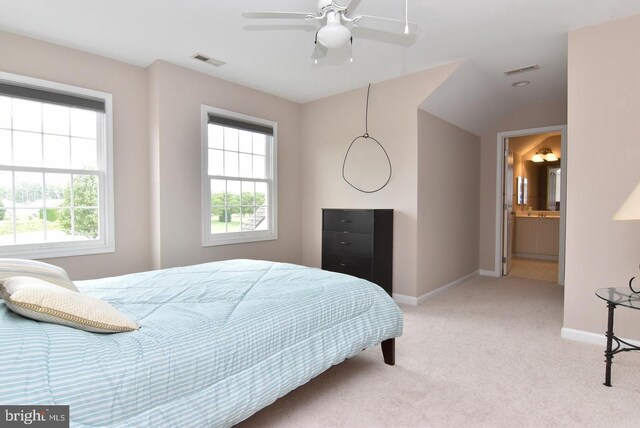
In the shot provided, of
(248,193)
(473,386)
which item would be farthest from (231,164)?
(473,386)

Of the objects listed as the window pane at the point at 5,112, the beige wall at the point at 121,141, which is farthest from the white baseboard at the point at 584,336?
the window pane at the point at 5,112

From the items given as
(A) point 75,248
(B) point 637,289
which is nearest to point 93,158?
(A) point 75,248

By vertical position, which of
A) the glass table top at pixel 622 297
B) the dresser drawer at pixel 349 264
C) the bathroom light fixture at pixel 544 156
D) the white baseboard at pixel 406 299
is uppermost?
the bathroom light fixture at pixel 544 156

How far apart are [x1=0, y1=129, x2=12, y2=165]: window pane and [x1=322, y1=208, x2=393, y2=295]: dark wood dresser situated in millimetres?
2965

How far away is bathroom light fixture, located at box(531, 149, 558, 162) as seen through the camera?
7074 mm

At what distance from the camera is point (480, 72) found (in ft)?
11.9

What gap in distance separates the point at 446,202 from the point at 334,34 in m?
2.98

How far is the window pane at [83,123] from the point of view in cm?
313

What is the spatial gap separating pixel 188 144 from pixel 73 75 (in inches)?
43.9

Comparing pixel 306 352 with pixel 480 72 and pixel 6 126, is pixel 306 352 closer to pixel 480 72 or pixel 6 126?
pixel 6 126

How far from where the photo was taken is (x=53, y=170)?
119 inches

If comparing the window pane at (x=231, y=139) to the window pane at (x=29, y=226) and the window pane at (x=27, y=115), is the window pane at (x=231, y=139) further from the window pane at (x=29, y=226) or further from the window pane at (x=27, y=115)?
the window pane at (x=29, y=226)

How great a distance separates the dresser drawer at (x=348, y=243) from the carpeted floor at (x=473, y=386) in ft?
3.05

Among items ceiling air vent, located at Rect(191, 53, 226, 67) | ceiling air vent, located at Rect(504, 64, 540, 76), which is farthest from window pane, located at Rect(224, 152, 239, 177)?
A: ceiling air vent, located at Rect(504, 64, 540, 76)
